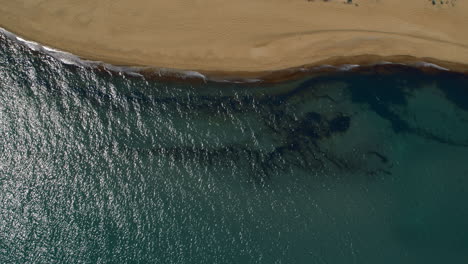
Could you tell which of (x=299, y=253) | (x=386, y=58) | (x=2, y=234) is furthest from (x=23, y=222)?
(x=386, y=58)

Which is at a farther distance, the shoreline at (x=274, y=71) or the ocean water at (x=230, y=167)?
the shoreline at (x=274, y=71)

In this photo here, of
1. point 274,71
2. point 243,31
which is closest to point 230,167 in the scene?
point 274,71

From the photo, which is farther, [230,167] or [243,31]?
[243,31]

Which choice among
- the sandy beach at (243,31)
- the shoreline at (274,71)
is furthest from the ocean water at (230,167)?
the sandy beach at (243,31)

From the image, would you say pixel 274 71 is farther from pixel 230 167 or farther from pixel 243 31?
pixel 230 167

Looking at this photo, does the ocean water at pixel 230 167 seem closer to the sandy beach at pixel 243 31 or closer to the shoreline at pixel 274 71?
the shoreline at pixel 274 71

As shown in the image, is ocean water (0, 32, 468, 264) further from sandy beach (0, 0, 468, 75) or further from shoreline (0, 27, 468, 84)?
sandy beach (0, 0, 468, 75)
